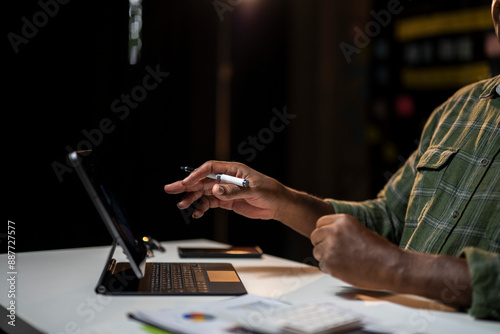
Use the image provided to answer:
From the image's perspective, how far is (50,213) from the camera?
1670mm

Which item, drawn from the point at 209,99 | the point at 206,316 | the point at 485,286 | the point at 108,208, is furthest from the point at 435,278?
the point at 209,99

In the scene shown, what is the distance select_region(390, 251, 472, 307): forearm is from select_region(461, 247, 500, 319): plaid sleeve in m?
0.02

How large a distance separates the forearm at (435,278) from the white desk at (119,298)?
0.03m

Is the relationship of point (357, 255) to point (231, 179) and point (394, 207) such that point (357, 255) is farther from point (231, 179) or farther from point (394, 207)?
point (394, 207)

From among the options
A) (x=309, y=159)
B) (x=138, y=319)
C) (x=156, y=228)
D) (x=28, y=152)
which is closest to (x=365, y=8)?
(x=309, y=159)

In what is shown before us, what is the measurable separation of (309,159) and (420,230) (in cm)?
201

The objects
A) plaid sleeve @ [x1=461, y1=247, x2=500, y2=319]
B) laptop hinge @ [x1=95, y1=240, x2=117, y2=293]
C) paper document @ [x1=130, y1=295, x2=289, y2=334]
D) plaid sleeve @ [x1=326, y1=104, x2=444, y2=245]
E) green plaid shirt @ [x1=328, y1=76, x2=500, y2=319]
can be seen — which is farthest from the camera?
plaid sleeve @ [x1=326, y1=104, x2=444, y2=245]

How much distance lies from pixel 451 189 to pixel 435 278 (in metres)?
0.48

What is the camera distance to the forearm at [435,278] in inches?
33.4

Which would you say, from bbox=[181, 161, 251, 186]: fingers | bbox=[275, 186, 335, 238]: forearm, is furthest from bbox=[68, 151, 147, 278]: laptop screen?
bbox=[275, 186, 335, 238]: forearm

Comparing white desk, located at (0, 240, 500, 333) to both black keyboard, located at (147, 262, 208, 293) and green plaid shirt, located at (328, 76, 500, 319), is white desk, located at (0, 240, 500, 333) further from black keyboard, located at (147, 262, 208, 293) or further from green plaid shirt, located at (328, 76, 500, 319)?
green plaid shirt, located at (328, 76, 500, 319)

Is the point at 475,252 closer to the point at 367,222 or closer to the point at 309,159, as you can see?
the point at 367,222

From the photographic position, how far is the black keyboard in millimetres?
967

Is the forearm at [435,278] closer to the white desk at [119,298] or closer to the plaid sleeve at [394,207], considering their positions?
the white desk at [119,298]
